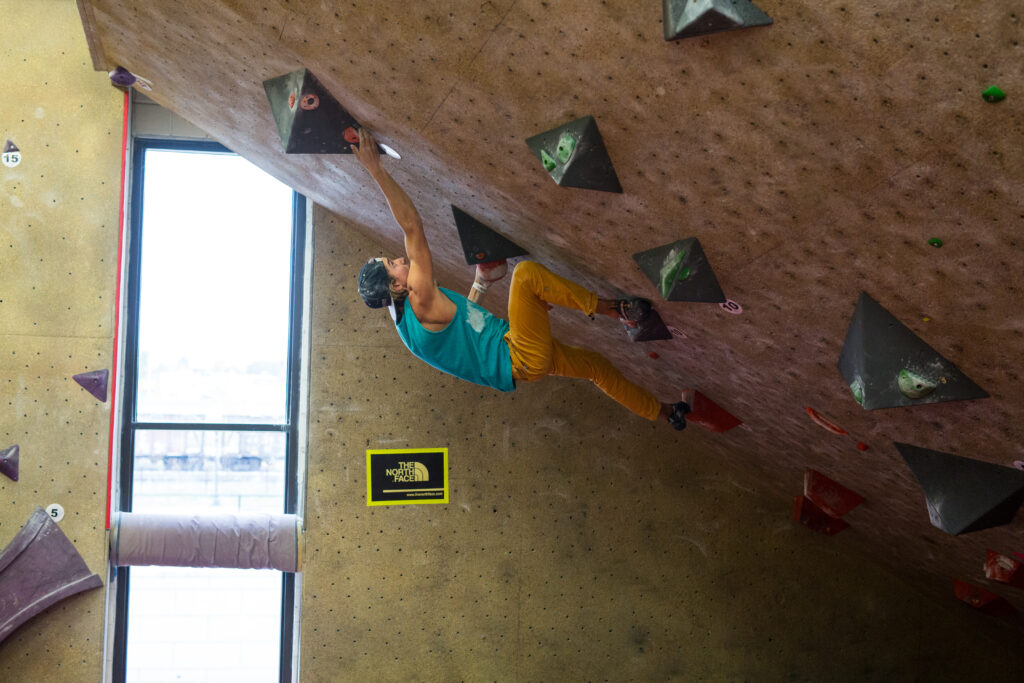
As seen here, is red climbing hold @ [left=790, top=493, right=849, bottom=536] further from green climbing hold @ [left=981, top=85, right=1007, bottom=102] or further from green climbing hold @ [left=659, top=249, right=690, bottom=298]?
→ green climbing hold @ [left=981, top=85, right=1007, bottom=102]

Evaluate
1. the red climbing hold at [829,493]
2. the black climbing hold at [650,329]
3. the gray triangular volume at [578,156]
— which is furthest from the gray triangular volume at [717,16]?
the red climbing hold at [829,493]

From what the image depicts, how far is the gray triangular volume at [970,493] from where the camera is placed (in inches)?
79.6

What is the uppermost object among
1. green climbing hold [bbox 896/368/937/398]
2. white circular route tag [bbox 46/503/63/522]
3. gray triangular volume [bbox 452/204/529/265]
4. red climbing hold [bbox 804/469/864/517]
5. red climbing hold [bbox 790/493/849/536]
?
gray triangular volume [bbox 452/204/529/265]

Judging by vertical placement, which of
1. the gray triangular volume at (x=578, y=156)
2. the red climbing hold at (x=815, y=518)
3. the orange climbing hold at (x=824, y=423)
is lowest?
the red climbing hold at (x=815, y=518)

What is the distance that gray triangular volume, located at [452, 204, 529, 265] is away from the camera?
266cm

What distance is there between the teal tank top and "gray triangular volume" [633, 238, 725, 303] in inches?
29.3

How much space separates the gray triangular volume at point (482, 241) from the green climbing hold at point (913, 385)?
1.24 m

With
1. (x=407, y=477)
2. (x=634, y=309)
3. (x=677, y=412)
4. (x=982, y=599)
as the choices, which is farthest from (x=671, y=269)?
(x=982, y=599)

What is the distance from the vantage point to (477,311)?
2689mm

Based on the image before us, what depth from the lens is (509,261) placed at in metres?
2.91

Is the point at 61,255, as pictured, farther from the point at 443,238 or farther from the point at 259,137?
the point at 443,238

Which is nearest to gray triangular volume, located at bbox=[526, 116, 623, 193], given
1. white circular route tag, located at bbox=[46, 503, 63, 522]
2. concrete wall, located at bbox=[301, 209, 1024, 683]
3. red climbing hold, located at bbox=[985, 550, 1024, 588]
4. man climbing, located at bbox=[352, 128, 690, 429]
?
man climbing, located at bbox=[352, 128, 690, 429]

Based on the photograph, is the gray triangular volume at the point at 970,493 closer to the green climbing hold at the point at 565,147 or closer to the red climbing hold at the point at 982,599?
the green climbing hold at the point at 565,147

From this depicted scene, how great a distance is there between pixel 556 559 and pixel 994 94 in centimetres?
318
